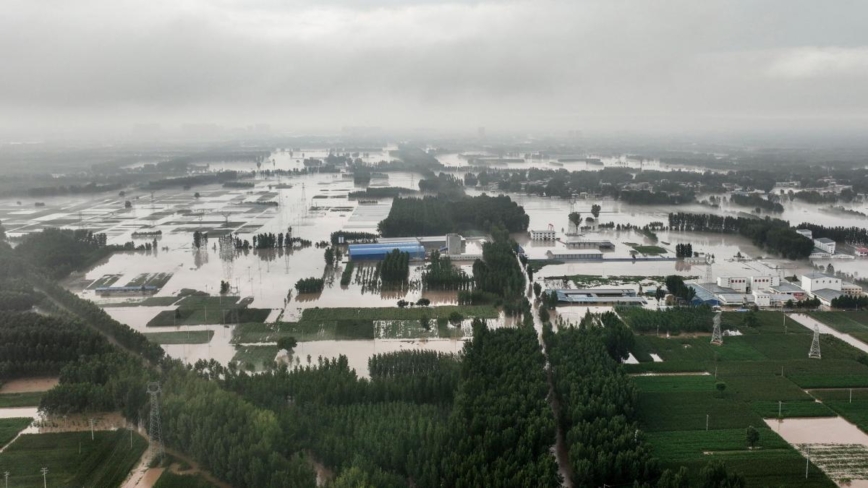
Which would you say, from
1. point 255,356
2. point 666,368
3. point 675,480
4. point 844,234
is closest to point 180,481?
point 255,356

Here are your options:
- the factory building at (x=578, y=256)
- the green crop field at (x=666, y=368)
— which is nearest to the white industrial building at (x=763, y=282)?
the factory building at (x=578, y=256)

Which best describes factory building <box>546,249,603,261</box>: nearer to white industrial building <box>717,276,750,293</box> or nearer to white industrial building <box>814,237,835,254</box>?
white industrial building <box>717,276,750,293</box>

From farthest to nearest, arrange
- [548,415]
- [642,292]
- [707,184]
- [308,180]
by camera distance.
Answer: [308,180], [707,184], [642,292], [548,415]

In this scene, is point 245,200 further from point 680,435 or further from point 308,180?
point 680,435

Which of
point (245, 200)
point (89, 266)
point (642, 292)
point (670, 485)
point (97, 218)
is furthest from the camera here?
point (245, 200)

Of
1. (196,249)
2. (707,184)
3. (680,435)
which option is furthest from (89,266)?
(707,184)

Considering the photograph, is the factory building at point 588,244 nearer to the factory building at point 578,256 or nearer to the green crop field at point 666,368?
the factory building at point 578,256

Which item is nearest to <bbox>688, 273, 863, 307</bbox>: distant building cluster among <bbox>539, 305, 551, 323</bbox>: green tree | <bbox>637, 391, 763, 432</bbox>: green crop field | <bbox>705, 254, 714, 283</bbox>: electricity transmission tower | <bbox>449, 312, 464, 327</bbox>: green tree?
<bbox>705, 254, 714, 283</bbox>: electricity transmission tower
